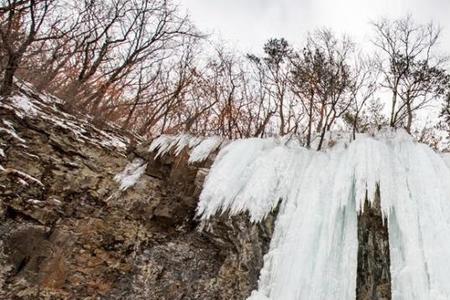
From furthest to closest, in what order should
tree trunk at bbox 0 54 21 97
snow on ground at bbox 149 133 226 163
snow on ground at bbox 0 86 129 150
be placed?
tree trunk at bbox 0 54 21 97, snow on ground at bbox 0 86 129 150, snow on ground at bbox 149 133 226 163

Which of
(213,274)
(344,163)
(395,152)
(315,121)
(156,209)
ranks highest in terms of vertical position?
(315,121)

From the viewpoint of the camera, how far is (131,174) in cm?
520

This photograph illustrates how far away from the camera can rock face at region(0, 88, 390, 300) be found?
3.88 m

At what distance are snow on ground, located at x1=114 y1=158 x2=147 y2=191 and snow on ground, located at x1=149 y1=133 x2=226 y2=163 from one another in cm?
25

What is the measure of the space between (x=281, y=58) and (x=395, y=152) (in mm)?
5297

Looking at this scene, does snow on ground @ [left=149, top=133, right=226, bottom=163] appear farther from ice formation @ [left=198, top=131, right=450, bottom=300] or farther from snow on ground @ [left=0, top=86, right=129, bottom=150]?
snow on ground @ [left=0, top=86, right=129, bottom=150]

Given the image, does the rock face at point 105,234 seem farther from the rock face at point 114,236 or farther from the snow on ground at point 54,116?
the snow on ground at point 54,116

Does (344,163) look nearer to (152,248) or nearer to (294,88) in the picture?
(152,248)

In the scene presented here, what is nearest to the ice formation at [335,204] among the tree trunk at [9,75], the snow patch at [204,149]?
the snow patch at [204,149]

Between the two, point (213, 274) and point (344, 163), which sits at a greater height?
point (344, 163)

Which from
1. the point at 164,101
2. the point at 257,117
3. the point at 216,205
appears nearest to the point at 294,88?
the point at 257,117

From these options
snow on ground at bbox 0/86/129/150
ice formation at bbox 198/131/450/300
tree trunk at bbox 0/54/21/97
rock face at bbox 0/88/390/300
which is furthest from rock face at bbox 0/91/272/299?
tree trunk at bbox 0/54/21/97

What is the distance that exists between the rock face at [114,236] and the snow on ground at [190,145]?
131mm

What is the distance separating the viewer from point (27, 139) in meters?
5.02
